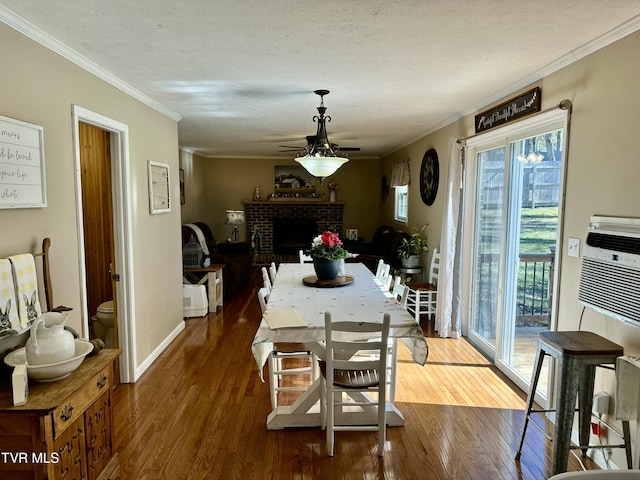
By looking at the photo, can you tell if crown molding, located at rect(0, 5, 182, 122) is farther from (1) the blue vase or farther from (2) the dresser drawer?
(1) the blue vase

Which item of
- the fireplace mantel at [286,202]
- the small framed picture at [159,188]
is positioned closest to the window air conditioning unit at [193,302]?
the small framed picture at [159,188]

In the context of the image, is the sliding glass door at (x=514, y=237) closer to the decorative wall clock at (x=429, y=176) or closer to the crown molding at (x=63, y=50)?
the decorative wall clock at (x=429, y=176)

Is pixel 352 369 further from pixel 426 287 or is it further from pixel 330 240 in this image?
pixel 426 287

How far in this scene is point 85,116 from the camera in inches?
104

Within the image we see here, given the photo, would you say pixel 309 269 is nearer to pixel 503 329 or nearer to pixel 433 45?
pixel 503 329

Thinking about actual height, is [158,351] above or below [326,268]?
below

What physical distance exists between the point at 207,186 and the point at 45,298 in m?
7.19

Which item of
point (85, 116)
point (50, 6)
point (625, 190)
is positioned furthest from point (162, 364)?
point (625, 190)

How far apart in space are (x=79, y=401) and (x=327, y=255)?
2.04m

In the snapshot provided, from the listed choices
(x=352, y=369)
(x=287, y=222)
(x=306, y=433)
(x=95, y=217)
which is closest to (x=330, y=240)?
(x=352, y=369)

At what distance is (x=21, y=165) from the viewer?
202 centimetres

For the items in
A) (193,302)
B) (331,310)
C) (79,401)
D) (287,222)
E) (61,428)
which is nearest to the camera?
(61,428)

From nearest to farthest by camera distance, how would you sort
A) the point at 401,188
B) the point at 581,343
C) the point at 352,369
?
the point at 581,343 < the point at 352,369 < the point at 401,188

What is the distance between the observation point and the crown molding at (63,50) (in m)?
1.95
